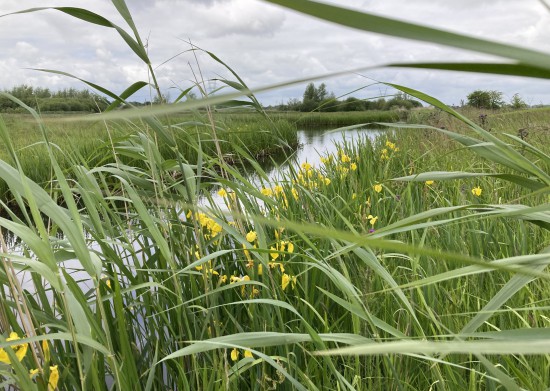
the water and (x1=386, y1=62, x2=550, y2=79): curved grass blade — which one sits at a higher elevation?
(x1=386, y1=62, x2=550, y2=79): curved grass blade

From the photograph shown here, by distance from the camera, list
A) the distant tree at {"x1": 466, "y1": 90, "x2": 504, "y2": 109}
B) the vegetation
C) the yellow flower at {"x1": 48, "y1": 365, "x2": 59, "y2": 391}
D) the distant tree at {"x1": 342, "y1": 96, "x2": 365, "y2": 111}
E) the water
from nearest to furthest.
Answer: the vegetation → the yellow flower at {"x1": 48, "y1": 365, "x2": 59, "y2": 391} → the distant tree at {"x1": 342, "y1": 96, "x2": 365, "y2": 111} → the water → the distant tree at {"x1": 466, "y1": 90, "x2": 504, "y2": 109}

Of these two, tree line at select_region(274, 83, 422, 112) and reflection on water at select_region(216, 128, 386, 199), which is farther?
reflection on water at select_region(216, 128, 386, 199)

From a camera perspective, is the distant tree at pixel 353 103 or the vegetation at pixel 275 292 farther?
the distant tree at pixel 353 103

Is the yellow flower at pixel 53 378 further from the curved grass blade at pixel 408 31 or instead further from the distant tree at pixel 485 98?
the distant tree at pixel 485 98

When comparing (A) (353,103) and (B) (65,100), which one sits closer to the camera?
(A) (353,103)

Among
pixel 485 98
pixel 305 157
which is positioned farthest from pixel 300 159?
pixel 485 98

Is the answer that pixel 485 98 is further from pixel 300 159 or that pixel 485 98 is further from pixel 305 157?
pixel 305 157

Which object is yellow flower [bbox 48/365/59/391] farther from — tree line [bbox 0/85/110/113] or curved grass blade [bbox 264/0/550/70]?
curved grass blade [bbox 264/0/550/70]

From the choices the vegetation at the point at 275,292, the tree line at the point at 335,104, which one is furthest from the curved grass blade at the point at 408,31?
the tree line at the point at 335,104

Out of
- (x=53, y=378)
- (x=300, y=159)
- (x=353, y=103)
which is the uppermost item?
(x=353, y=103)

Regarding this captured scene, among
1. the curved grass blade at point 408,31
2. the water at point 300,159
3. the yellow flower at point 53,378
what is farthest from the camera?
the water at point 300,159

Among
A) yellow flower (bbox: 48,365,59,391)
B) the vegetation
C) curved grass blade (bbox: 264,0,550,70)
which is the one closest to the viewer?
curved grass blade (bbox: 264,0,550,70)

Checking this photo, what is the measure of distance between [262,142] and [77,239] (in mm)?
12055

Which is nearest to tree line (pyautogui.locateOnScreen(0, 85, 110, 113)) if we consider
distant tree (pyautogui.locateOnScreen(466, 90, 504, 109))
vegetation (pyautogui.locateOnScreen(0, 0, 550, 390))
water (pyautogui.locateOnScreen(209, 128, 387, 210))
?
vegetation (pyautogui.locateOnScreen(0, 0, 550, 390))
